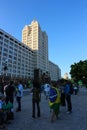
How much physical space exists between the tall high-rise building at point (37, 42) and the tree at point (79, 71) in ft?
280

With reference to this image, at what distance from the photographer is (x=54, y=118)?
9695mm

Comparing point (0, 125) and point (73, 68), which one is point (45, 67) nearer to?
point (73, 68)

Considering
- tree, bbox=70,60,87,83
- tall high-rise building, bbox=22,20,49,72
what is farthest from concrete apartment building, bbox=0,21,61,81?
tree, bbox=70,60,87,83

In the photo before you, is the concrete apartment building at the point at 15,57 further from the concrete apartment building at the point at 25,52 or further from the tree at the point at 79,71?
the tree at the point at 79,71

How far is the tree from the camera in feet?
211

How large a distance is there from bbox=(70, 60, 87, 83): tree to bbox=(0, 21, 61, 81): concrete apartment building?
2170 centimetres

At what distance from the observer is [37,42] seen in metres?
165

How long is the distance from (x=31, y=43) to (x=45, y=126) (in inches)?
6389

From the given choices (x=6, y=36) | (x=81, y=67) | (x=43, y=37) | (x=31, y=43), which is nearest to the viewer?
(x=81, y=67)

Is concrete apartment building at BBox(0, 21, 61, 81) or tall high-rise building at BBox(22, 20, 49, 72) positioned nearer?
concrete apartment building at BBox(0, 21, 61, 81)

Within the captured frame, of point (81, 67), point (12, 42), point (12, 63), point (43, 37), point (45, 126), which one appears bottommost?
point (45, 126)

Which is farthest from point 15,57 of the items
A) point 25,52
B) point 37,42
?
point 37,42

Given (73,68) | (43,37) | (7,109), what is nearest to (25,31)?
(43,37)

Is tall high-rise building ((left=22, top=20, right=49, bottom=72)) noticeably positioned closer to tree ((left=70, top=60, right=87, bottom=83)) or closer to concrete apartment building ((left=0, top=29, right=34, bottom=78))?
concrete apartment building ((left=0, top=29, right=34, bottom=78))
